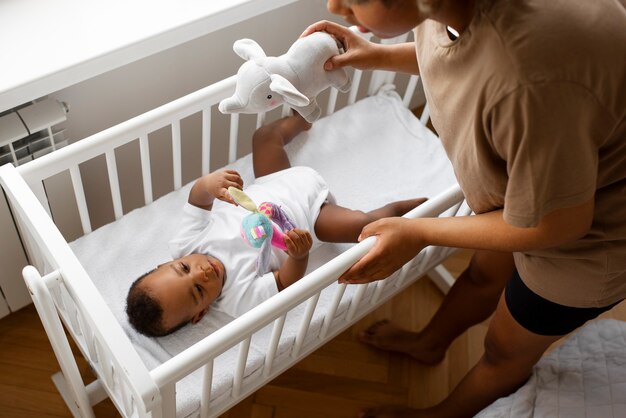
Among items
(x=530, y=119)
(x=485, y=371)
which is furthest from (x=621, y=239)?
(x=485, y=371)

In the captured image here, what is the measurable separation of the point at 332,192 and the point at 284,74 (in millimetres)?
385

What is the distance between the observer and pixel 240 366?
1.10 metres

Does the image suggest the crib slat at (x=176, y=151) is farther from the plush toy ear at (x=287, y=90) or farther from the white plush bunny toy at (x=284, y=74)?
the plush toy ear at (x=287, y=90)

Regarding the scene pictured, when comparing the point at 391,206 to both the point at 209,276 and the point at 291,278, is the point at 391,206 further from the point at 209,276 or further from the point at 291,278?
the point at 209,276

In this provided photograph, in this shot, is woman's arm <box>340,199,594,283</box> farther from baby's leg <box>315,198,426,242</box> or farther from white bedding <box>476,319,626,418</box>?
white bedding <box>476,319,626,418</box>

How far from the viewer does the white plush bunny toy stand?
1.18 m

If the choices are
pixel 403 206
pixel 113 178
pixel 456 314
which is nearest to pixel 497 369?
pixel 456 314

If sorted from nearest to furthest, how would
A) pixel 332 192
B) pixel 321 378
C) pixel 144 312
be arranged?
1. pixel 144 312
2. pixel 332 192
3. pixel 321 378

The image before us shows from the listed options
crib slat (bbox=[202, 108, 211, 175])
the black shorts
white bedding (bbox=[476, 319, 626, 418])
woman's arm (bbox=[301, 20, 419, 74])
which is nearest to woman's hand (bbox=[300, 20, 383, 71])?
woman's arm (bbox=[301, 20, 419, 74])

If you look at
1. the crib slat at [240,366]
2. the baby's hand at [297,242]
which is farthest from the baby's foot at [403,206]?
the crib slat at [240,366]

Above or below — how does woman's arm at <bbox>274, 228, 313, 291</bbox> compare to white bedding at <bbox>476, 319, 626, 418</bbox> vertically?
above

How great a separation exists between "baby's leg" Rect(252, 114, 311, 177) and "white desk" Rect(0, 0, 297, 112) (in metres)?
0.24

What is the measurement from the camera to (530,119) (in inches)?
27.8

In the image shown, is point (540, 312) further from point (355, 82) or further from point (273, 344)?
point (355, 82)
